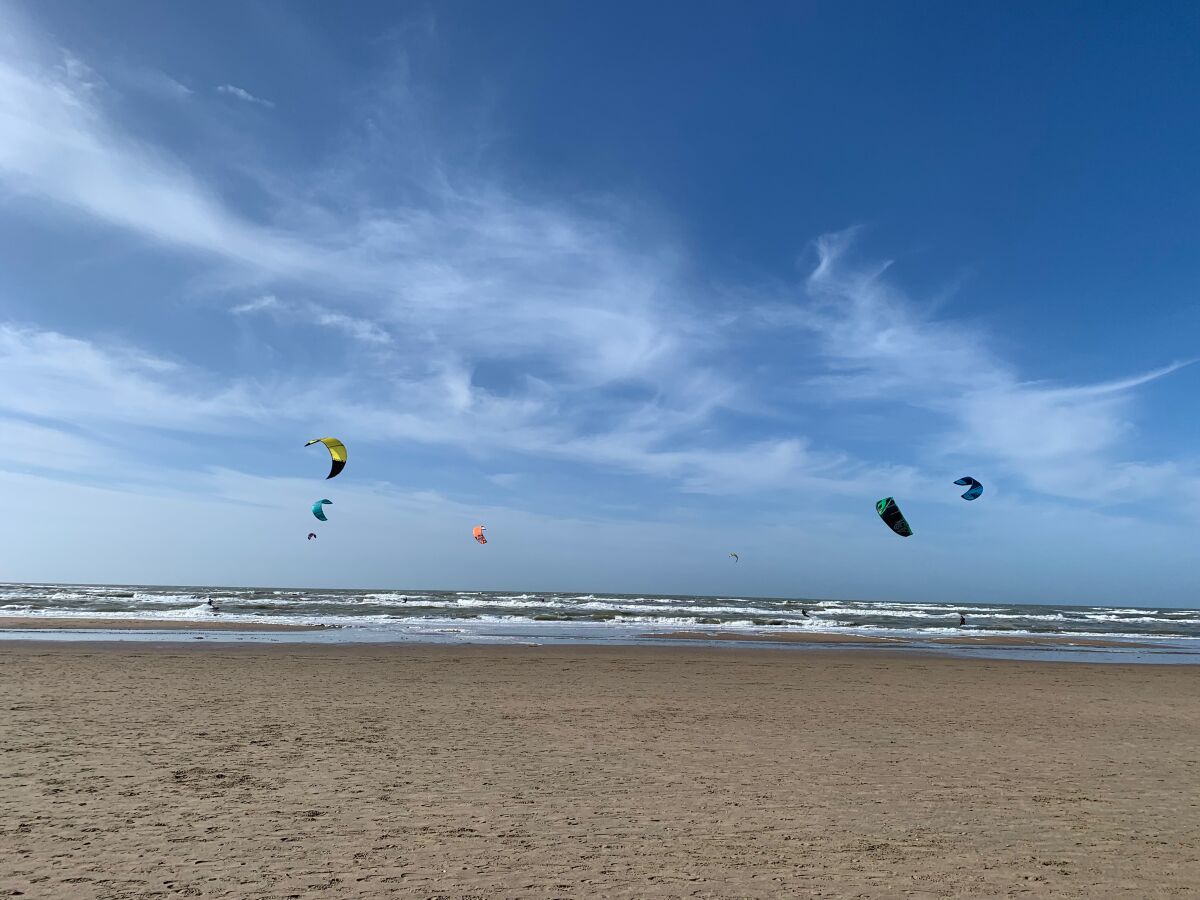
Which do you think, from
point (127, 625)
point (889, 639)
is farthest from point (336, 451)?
point (889, 639)

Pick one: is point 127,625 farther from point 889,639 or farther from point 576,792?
point 889,639

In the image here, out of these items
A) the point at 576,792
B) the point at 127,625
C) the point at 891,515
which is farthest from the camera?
the point at 127,625

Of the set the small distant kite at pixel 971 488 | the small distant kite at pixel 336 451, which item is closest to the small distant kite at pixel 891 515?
the small distant kite at pixel 971 488

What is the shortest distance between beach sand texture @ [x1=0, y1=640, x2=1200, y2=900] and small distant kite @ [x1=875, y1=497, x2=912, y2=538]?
7.17 metres

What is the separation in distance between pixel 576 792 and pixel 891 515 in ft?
52.2

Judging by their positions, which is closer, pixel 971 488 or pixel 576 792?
pixel 576 792

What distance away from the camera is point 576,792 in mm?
6023

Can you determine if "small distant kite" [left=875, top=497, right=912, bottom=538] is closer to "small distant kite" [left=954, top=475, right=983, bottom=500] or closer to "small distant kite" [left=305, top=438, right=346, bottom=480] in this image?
"small distant kite" [left=954, top=475, right=983, bottom=500]

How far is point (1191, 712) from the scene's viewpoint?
1166 centimetres

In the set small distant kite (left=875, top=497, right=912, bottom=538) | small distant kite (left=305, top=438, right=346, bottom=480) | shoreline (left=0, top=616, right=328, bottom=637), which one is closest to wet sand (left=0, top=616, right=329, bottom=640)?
shoreline (left=0, top=616, right=328, bottom=637)

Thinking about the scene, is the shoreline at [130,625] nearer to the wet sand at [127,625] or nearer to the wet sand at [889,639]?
the wet sand at [127,625]

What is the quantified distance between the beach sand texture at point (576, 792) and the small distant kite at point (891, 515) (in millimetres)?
7174

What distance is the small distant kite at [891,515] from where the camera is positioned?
1902 cm

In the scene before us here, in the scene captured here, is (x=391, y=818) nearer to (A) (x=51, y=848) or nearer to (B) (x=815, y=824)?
(A) (x=51, y=848)
